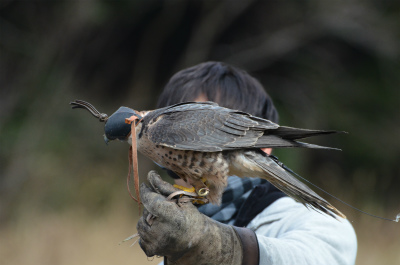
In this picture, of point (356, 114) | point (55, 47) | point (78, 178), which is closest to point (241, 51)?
point (356, 114)

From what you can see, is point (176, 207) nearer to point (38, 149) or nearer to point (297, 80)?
point (38, 149)

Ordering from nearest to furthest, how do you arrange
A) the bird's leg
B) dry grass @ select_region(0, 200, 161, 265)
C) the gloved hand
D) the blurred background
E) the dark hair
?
the gloved hand, the bird's leg, the dark hair, dry grass @ select_region(0, 200, 161, 265), the blurred background

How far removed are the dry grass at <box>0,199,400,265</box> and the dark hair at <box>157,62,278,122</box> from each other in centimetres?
221

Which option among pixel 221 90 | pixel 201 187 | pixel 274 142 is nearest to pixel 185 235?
pixel 201 187

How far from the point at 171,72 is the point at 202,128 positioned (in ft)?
15.9

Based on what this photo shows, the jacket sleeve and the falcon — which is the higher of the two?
the falcon

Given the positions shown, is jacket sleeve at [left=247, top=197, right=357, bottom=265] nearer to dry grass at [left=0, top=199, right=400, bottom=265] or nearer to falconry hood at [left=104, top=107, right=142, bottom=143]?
falconry hood at [left=104, top=107, right=142, bottom=143]

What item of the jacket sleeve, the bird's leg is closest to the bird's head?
the bird's leg

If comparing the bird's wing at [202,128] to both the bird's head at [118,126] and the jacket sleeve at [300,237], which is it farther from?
the jacket sleeve at [300,237]

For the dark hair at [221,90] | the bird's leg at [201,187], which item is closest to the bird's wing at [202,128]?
the bird's leg at [201,187]

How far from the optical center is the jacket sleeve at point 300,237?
5.08 feet

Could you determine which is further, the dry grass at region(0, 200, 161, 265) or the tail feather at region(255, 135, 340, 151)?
the dry grass at region(0, 200, 161, 265)

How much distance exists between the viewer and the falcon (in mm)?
1536

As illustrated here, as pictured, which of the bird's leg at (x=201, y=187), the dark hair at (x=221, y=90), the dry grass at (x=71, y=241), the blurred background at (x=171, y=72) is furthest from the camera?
the blurred background at (x=171, y=72)
